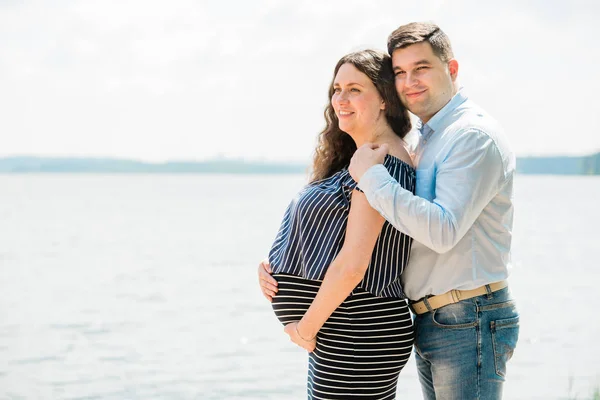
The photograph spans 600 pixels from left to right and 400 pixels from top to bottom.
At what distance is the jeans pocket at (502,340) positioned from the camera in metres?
2.38

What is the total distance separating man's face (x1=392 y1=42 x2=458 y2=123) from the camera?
2.50 metres

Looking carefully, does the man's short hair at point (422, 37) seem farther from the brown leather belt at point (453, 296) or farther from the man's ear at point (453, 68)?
the brown leather belt at point (453, 296)

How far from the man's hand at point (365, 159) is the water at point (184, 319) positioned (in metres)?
5.42

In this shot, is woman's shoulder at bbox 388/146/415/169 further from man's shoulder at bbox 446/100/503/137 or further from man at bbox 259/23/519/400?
man's shoulder at bbox 446/100/503/137

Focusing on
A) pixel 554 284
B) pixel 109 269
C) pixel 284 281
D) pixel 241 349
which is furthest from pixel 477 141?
pixel 109 269

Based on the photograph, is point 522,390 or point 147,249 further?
point 147,249

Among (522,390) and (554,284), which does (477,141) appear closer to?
(522,390)

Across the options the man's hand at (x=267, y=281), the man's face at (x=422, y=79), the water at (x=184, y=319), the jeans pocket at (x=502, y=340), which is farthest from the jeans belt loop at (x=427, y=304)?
the water at (x=184, y=319)

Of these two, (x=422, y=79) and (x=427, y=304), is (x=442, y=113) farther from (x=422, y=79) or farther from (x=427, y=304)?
(x=427, y=304)

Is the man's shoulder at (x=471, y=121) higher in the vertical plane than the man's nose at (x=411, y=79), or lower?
lower

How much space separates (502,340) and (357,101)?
96 centimetres

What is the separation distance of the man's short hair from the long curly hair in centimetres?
8

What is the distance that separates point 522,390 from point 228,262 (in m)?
13.3

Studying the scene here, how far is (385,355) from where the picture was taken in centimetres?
248
